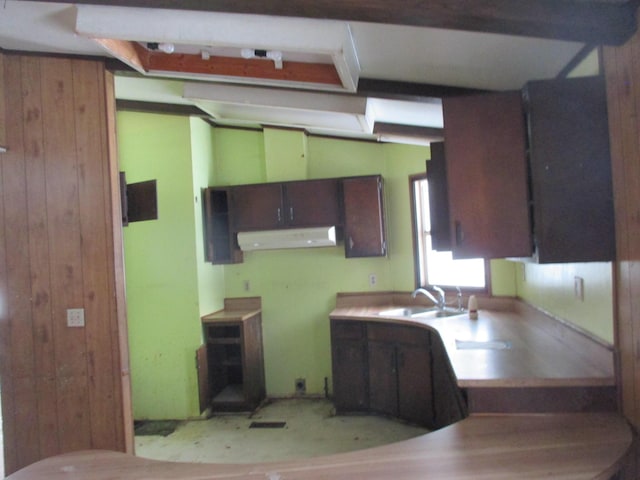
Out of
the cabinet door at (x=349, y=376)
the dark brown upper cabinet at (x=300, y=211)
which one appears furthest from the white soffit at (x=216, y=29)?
the cabinet door at (x=349, y=376)

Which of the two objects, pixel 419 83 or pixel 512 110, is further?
pixel 419 83

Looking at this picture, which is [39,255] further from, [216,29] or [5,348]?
[216,29]

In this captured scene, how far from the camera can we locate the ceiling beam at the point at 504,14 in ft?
4.39

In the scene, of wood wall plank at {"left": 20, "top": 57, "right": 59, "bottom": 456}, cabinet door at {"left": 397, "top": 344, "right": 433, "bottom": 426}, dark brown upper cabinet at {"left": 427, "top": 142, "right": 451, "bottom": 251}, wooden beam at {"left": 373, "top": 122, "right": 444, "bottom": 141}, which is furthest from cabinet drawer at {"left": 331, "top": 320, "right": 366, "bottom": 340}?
wood wall plank at {"left": 20, "top": 57, "right": 59, "bottom": 456}

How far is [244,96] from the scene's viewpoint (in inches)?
107

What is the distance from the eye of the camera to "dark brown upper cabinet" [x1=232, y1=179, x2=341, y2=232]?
12.9ft

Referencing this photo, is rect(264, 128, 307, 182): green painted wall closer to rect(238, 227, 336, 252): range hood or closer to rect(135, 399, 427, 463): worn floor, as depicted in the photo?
rect(238, 227, 336, 252): range hood

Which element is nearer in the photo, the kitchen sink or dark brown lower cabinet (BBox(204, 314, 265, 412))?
the kitchen sink

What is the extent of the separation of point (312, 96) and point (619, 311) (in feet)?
6.45

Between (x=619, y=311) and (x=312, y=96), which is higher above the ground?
(x=312, y=96)

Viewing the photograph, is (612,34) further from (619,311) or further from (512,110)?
(619,311)

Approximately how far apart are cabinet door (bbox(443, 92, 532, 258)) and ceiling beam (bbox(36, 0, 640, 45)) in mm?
394

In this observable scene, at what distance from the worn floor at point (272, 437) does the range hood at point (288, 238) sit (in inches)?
61.6

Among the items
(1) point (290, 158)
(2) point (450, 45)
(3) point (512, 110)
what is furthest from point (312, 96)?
(1) point (290, 158)
